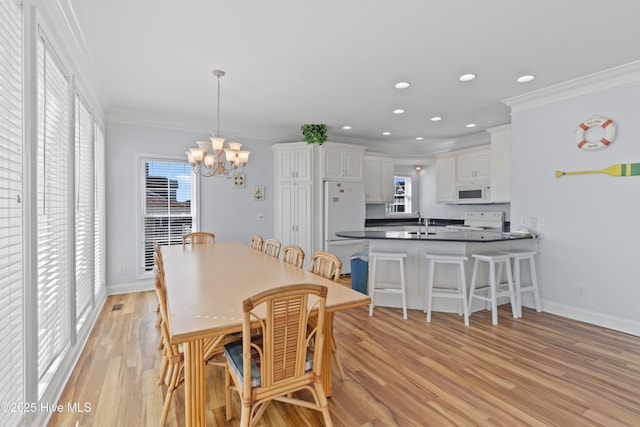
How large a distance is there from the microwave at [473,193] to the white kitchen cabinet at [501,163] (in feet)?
1.57

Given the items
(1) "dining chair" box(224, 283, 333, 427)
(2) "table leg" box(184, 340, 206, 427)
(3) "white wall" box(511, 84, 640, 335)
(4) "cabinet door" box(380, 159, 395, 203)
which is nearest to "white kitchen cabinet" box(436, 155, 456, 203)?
(4) "cabinet door" box(380, 159, 395, 203)

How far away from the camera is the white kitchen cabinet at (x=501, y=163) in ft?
15.3

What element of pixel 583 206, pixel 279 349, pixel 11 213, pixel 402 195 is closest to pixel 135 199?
pixel 11 213

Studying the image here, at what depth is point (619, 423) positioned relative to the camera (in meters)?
1.78

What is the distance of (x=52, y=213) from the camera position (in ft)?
6.76

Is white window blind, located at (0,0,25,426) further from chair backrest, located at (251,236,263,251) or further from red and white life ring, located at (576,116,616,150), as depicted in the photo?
red and white life ring, located at (576,116,616,150)

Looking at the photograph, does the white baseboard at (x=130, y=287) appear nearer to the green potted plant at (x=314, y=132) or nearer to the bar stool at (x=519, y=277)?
the green potted plant at (x=314, y=132)

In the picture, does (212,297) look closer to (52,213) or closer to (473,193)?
(52,213)

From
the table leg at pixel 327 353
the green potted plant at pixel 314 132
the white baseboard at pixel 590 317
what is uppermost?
the green potted plant at pixel 314 132

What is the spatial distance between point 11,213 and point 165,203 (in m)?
3.39

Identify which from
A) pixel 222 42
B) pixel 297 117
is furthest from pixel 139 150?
pixel 222 42

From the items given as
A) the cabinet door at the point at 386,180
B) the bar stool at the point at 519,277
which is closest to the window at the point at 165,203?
the cabinet door at the point at 386,180

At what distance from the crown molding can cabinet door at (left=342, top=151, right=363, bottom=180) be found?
2436 mm

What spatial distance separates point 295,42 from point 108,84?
7.71 ft
